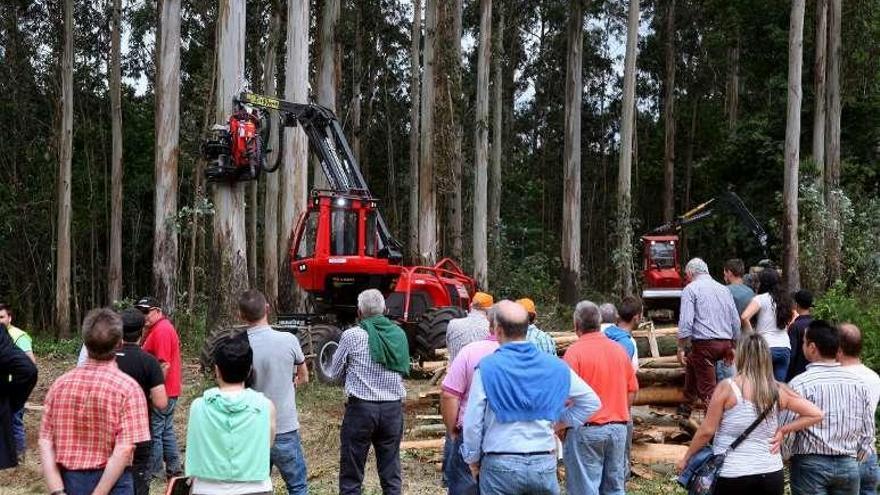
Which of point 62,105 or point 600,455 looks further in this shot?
point 62,105

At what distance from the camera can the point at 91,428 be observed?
4406 millimetres

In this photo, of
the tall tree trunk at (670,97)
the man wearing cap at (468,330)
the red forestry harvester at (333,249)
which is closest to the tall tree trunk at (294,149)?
the red forestry harvester at (333,249)

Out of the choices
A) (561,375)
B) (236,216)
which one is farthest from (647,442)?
(236,216)

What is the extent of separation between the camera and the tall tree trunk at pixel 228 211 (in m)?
13.6

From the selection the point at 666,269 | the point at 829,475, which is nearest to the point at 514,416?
the point at 829,475

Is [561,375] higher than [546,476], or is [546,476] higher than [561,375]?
[561,375]

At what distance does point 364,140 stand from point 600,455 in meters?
38.4

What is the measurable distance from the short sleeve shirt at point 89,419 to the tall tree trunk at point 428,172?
19.4 metres

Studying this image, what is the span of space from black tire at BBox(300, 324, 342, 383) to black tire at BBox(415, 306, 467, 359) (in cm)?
136

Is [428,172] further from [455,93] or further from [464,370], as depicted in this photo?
[464,370]

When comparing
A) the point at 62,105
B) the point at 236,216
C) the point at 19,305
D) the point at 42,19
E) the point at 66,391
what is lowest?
the point at 19,305

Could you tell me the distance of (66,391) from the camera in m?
4.43

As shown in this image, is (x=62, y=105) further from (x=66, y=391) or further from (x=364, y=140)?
(x=66, y=391)

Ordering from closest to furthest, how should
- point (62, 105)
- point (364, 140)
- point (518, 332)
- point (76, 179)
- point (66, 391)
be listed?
1. point (66, 391)
2. point (518, 332)
3. point (62, 105)
4. point (76, 179)
5. point (364, 140)
